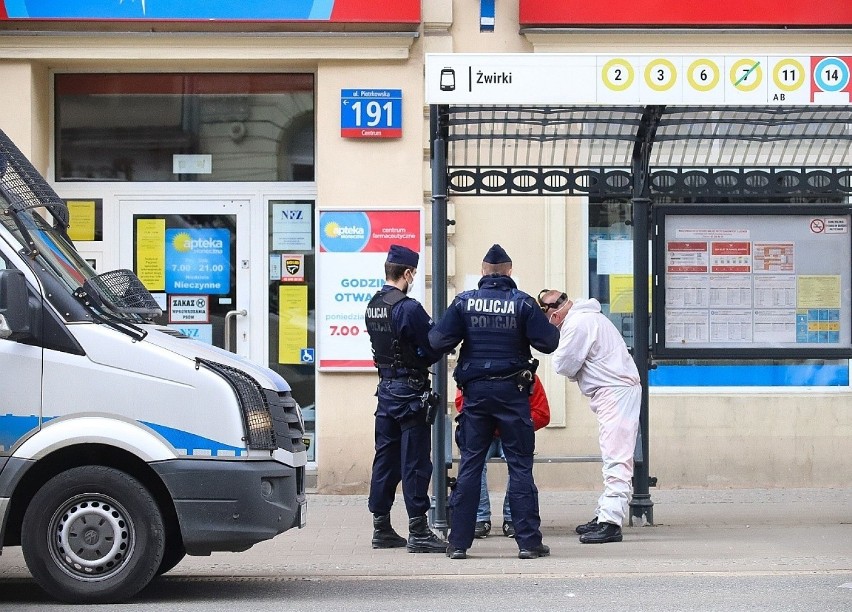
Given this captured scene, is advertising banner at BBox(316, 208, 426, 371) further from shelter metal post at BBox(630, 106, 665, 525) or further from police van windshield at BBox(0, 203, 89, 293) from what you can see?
police van windshield at BBox(0, 203, 89, 293)

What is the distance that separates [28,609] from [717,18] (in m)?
7.84

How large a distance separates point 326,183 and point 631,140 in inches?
120

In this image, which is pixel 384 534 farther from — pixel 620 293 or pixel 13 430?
pixel 620 293

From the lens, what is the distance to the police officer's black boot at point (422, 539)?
8984mm

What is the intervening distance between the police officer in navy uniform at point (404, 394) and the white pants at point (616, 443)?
46.1 inches

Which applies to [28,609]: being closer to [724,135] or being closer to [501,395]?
[501,395]

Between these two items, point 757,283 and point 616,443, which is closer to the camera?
point 616,443

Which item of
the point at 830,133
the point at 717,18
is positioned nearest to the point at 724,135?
the point at 830,133

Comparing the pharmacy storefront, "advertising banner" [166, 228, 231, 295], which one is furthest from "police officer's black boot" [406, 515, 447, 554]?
"advertising banner" [166, 228, 231, 295]

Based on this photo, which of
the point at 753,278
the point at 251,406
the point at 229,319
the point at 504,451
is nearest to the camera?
the point at 251,406

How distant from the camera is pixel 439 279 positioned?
960cm

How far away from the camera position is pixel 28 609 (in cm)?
716

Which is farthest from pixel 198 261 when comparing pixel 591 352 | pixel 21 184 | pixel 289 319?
pixel 21 184

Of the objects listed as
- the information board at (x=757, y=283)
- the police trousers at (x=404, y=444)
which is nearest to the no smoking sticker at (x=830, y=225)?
the information board at (x=757, y=283)
